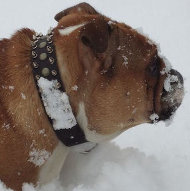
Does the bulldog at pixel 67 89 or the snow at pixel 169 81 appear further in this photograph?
the snow at pixel 169 81

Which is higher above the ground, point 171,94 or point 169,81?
point 169,81

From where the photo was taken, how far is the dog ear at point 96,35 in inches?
96.2

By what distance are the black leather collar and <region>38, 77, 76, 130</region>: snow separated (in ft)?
0.10

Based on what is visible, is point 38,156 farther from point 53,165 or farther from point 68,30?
point 68,30

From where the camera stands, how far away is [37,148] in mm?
2746

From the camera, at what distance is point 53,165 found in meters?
2.92

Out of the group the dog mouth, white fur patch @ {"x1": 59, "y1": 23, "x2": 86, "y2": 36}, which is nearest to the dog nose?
the dog mouth

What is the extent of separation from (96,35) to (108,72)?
0.98 ft

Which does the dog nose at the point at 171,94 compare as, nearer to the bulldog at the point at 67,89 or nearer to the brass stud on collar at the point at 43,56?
the bulldog at the point at 67,89

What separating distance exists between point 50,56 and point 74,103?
33 centimetres

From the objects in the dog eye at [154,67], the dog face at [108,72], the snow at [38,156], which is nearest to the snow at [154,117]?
the dog face at [108,72]

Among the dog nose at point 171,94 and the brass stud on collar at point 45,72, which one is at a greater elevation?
the brass stud on collar at point 45,72

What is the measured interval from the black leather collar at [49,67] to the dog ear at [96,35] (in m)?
0.26

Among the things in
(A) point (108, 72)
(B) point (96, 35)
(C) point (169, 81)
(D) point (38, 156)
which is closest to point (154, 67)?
(C) point (169, 81)
